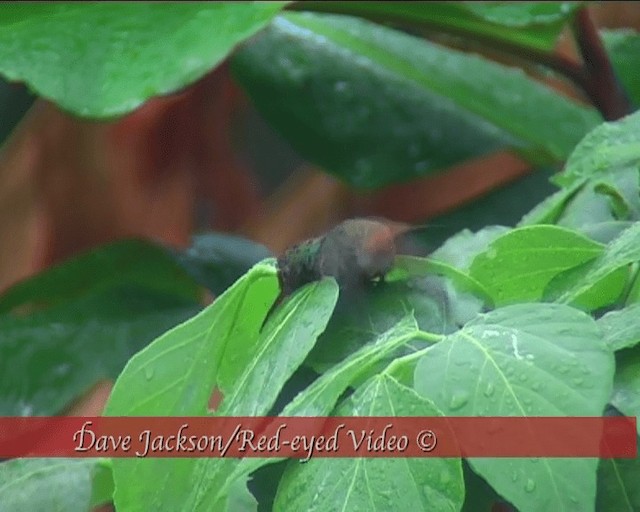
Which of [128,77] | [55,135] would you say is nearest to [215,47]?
[128,77]

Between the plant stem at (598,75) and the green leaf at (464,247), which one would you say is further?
the plant stem at (598,75)

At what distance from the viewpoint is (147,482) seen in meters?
0.31

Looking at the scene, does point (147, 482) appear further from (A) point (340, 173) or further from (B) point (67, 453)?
(A) point (340, 173)

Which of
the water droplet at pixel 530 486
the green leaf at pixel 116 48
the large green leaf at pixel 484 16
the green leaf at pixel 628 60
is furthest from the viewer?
the green leaf at pixel 628 60

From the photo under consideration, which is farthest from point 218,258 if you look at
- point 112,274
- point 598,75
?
point 598,75

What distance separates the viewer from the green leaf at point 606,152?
1.22 ft

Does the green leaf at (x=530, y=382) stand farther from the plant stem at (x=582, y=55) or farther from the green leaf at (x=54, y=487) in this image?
the plant stem at (x=582, y=55)

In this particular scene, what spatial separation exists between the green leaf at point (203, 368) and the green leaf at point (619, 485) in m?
0.09

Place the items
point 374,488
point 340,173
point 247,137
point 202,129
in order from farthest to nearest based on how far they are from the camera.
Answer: point 247,137
point 202,129
point 340,173
point 374,488

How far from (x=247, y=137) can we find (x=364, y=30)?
3.12 ft

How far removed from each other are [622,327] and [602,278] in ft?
0.09

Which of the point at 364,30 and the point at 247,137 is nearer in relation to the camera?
the point at 364,30

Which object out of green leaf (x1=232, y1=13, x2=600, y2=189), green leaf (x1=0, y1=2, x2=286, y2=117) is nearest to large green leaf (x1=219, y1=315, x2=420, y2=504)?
green leaf (x1=0, y1=2, x2=286, y2=117)

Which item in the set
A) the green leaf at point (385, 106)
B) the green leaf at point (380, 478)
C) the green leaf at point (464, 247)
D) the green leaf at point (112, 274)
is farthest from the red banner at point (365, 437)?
the green leaf at point (385, 106)
